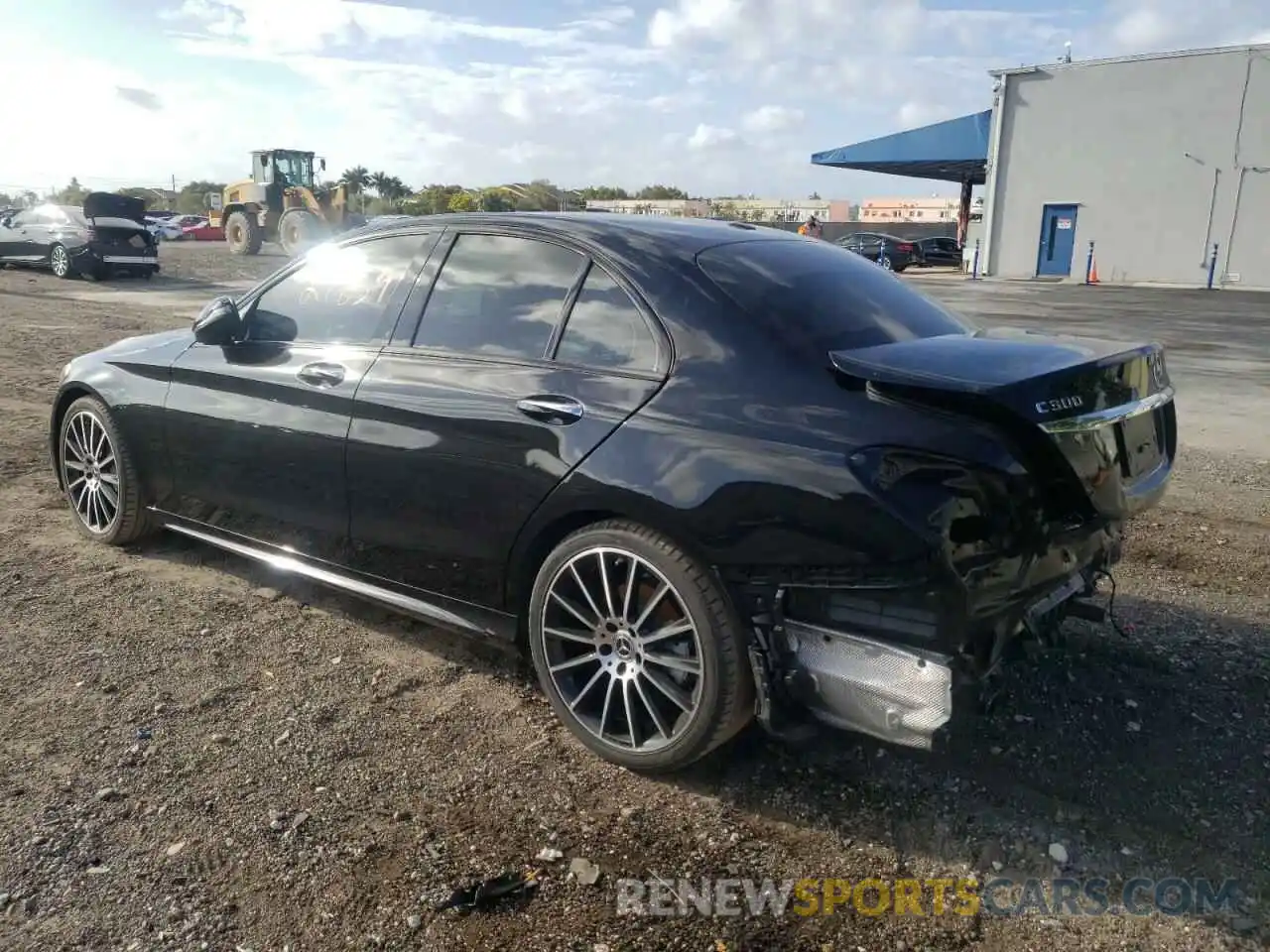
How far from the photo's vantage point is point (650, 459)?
117 inches

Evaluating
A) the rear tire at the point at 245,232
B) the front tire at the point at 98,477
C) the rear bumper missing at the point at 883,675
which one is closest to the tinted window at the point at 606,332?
the rear bumper missing at the point at 883,675

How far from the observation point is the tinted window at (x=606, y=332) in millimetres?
3176

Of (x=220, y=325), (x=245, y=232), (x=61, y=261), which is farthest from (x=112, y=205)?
(x=220, y=325)

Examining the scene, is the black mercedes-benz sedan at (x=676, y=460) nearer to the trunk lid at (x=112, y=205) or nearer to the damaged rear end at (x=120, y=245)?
the damaged rear end at (x=120, y=245)

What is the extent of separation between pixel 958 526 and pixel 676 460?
2.66 feet

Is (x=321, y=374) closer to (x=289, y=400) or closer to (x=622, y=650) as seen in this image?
(x=289, y=400)

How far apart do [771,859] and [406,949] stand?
0.97 m

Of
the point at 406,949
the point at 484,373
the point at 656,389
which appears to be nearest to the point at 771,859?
the point at 406,949

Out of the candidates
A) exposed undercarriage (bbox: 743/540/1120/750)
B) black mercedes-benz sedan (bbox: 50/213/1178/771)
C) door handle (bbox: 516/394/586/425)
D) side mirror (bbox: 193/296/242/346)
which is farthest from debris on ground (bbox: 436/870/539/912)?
side mirror (bbox: 193/296/242/346)

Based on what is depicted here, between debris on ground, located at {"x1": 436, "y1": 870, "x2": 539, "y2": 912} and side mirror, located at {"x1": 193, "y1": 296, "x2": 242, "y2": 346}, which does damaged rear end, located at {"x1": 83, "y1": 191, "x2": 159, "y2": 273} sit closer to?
side mirror, located at {"x1": 193, "y1": 296, "x2": 242, "y2": 346}

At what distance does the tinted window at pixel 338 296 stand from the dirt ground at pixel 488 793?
3.86 ft

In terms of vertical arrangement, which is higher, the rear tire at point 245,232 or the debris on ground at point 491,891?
the rear tire at point 245,232

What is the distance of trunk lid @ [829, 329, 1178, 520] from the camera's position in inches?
104

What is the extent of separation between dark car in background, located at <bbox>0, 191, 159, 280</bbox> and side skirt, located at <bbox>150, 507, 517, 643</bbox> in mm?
19073
